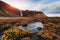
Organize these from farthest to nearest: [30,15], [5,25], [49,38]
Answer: [30,15]
[5,25]
[49,38]

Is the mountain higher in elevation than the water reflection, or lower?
higher

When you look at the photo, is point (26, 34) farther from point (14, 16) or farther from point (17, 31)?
point (14, 16)

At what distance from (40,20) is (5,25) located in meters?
1.82

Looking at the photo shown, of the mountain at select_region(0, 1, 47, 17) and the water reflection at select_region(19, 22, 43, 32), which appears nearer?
the water reflection at select_region(19, 22, 43, 32)

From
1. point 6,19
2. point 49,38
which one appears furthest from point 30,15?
point 49,38

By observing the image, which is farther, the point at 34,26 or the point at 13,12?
the point at 13,12

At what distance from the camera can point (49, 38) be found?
596 cm

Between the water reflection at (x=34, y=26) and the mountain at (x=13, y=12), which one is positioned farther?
the mountain at (x=13, y=12)

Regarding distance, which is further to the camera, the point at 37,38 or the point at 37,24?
the point at 37,24

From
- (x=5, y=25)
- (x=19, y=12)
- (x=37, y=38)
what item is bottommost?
(x=37, y=38)

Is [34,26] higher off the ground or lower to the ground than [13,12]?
lower

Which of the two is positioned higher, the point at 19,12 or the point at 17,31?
the point at 19,12

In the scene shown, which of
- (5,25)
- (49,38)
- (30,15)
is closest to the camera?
(49,38)

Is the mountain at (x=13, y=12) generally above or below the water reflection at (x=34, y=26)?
above
